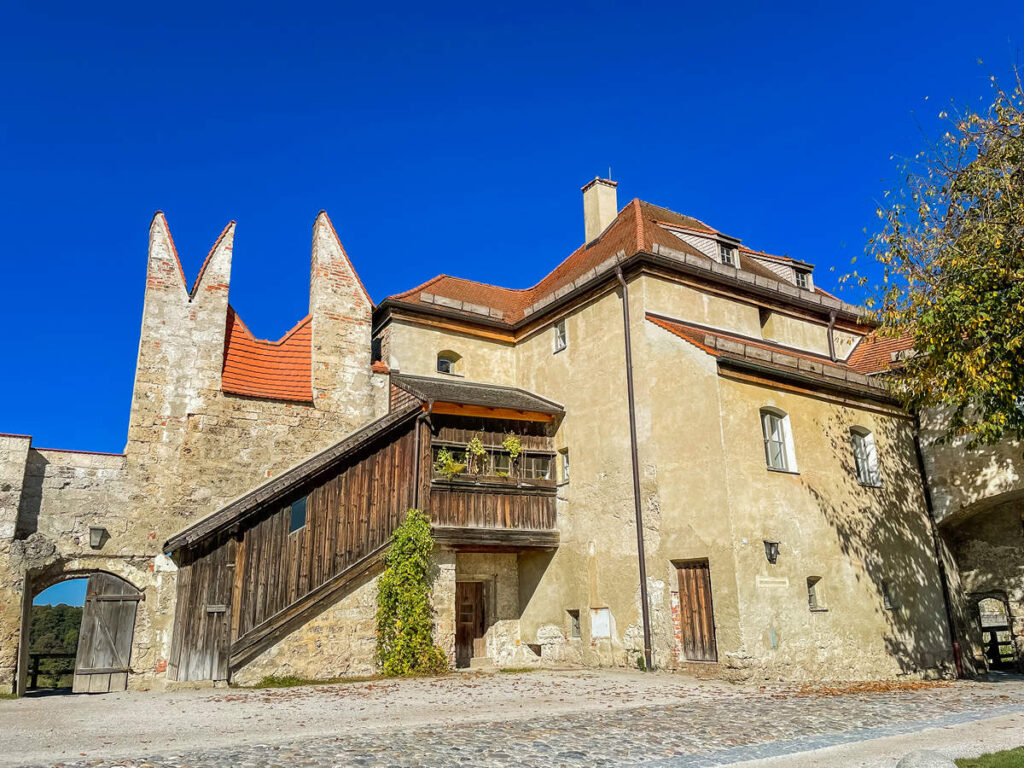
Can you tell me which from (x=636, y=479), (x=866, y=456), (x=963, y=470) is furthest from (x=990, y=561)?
(x=636, y=479)

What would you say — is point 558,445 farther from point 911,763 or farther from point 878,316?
point 911,763

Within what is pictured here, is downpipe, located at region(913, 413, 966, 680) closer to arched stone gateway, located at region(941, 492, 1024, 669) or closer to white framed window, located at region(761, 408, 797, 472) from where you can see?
arched stone gateway, located at region(941, 492, 1024, 669)

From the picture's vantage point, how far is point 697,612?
15.8 m

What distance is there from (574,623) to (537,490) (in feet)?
11.1

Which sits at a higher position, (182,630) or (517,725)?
(182,630)

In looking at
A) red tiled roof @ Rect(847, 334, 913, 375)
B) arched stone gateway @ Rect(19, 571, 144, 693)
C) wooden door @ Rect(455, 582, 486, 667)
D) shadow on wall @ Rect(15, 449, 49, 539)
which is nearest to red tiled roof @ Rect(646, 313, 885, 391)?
red tiled roof @ Rect(847, 334, 913, 375)

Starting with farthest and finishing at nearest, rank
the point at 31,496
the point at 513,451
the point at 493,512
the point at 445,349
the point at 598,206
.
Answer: the point at 598,206, the point at 445,349, the point at 513,451, the point at 493,512, the point at 31,496

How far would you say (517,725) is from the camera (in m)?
9.80

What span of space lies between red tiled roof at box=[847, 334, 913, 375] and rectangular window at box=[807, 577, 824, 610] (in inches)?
298

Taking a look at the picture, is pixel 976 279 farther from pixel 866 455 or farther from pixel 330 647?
pixel 330 647

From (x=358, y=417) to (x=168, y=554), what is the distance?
17.9 ft

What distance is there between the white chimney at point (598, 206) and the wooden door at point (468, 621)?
1144 centimetres

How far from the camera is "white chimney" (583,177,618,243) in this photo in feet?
79.6

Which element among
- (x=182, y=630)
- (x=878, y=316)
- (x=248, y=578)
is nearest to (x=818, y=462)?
(x=878, y=316)
